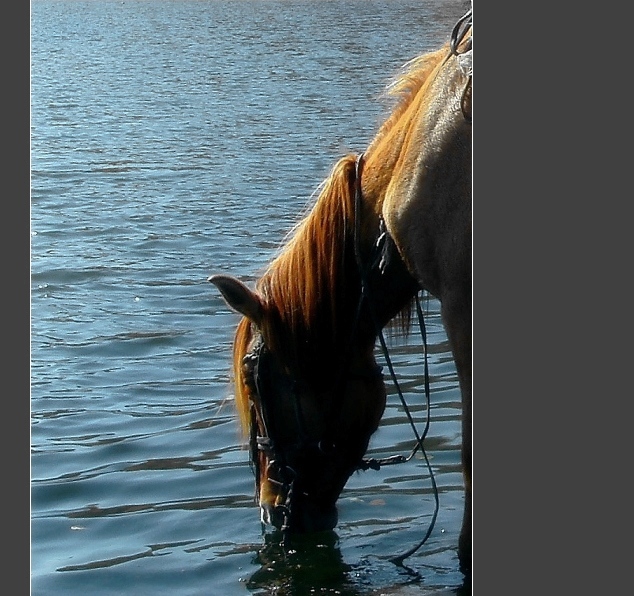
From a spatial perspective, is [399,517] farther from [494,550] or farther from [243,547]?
[494,550]

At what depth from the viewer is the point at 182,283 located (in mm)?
5957

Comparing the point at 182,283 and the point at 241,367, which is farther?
the point at 182,283

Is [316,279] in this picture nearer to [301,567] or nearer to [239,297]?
[239,297]

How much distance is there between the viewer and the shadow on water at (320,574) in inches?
137

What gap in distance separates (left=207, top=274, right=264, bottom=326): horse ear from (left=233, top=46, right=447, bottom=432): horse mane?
0.04 meters

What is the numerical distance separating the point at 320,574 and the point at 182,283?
2658 mm

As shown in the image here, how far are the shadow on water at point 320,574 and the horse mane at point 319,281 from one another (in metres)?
0.59

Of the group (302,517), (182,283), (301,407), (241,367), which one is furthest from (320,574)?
(182,283)

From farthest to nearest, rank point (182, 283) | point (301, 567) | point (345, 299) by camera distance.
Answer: point (182, 283) < point (301, 567) < point (345, 299)

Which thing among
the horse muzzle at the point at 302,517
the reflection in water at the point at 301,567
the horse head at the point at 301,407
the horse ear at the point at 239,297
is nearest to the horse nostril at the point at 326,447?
the horse head at the point at 301,407

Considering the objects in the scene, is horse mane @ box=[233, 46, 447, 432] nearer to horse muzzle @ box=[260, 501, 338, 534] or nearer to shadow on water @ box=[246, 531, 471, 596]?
horse muzzle @ box=[260, 501, 338, 534]

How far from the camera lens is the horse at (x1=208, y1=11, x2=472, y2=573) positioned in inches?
121

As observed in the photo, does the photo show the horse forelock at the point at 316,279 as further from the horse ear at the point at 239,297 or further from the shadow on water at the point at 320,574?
the shadow on water at the point at 320,574

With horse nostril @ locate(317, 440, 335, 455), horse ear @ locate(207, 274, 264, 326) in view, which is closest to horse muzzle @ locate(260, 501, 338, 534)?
horse nostril @ locate(317, 440, 335, 455)
